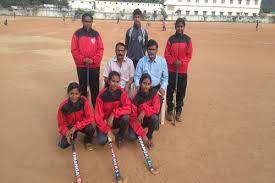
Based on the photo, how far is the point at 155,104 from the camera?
521 centimetres

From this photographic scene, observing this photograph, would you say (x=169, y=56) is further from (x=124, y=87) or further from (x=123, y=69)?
(x=124, y=87)

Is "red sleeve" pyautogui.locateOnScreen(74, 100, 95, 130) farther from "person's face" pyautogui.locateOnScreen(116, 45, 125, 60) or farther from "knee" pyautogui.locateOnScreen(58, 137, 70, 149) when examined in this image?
"person's face" pyautogui.locateOnScreen(116, 45, 125, 60)

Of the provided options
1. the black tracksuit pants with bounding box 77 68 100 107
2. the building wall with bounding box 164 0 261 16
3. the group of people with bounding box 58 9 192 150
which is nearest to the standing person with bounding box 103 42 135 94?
the group of people with bounding box 58 9 192 150

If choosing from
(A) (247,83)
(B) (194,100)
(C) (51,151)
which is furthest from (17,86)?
(A) (247,83)

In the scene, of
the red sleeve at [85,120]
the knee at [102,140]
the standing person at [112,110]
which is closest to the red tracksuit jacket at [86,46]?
the standing person at [112,110]

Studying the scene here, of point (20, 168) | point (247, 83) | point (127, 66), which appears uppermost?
point (127, 66)

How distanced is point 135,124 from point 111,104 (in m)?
0.52

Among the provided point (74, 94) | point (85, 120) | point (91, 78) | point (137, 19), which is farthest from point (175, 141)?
point (137, 19)

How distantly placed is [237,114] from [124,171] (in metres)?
3.53

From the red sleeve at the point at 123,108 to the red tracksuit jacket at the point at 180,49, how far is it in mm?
1474

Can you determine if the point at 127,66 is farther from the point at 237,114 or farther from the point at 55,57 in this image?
the point at 55,57

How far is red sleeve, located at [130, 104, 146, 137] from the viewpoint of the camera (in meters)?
4.97

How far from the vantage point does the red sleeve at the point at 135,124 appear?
497 cm

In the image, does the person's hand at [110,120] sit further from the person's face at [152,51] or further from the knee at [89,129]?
the person's face at [152,51]
